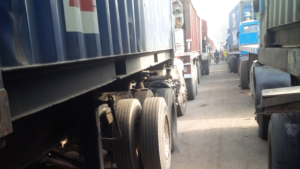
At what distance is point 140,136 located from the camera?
3223mm

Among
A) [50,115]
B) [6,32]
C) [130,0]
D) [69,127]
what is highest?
[130,0]

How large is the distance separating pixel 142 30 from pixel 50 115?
1.48 m

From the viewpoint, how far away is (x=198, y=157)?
177 inches

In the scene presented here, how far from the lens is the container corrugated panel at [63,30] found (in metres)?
1.12

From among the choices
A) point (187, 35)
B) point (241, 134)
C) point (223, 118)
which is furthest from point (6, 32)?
point (187, 35)

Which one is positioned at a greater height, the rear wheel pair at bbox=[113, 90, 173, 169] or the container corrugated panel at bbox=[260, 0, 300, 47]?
the container corrugated panel at bbox=[260, 0, 300, 47]

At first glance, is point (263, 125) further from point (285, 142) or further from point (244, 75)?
point (244, 75)

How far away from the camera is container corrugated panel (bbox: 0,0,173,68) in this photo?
3.68 feet

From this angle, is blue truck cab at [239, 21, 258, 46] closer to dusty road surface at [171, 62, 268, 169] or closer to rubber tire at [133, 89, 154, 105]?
dusty road surface at [171, 62, 268, 169]

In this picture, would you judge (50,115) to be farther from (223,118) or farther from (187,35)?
(187,35)

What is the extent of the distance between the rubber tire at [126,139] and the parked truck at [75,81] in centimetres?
1

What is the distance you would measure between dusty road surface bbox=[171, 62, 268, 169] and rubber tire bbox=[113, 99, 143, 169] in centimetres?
137

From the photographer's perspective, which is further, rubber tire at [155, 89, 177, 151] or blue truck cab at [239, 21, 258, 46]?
blue truck cab at [239, 21, 258, 46]

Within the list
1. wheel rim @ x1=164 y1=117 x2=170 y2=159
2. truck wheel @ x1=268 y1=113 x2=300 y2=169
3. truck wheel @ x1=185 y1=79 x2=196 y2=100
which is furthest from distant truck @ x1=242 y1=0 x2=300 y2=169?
truck wheel @ x1=185 y1=79 x2=196 y2=100
